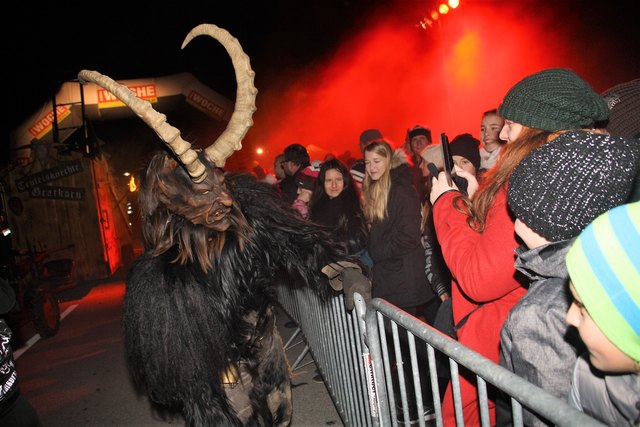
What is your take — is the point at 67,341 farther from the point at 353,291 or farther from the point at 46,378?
the point at 353,291

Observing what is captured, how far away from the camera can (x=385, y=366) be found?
2.11m

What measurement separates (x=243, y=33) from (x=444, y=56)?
64.0ft

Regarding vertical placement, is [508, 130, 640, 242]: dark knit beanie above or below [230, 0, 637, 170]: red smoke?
→ below

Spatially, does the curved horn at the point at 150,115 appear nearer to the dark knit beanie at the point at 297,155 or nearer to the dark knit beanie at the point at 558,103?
the dark knit beanie at the point at 558,103

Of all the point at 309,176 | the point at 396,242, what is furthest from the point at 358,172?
the point at 396,242

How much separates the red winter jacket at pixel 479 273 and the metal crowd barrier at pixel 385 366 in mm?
200

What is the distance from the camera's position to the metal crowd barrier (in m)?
1.11

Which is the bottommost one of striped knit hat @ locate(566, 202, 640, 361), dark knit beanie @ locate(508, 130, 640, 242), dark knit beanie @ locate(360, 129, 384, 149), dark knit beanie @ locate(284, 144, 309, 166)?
striped knit hat @ locate(566, 202, 640, 361)

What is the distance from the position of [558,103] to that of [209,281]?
6.47ft

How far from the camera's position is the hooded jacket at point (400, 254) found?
3805 millimetres

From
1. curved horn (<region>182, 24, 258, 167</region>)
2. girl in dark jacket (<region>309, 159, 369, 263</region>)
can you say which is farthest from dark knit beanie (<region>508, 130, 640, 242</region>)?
girl in dark jacket (<region>309, 159, 369, 263</region>)

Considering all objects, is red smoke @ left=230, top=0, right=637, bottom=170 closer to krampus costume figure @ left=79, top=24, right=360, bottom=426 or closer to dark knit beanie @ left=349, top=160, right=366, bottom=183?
dark knit beanie @ left=349, top=160, right=366, bottom=183

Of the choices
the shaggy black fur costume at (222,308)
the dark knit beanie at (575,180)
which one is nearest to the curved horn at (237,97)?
the shaggy black fur costume at (222,308)

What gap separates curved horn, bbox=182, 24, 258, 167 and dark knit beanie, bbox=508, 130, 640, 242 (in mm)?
1679
